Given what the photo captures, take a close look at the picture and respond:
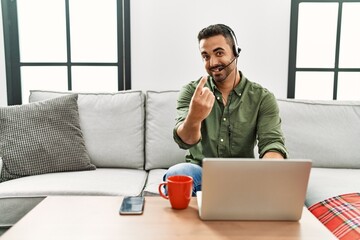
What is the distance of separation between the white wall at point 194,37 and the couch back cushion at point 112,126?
367 millimetres

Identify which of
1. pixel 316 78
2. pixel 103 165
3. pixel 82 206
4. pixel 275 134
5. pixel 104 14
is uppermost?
pixel 104 14

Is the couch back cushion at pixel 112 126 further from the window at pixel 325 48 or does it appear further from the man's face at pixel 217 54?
the window at pixel 325 48

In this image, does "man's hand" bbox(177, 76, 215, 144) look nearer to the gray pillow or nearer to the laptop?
the laptop

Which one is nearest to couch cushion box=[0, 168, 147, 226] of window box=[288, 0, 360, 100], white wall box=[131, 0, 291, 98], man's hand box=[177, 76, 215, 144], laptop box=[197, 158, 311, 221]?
man's hand box=[177, 76, 215, 144]

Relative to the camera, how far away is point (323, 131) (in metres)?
1.93

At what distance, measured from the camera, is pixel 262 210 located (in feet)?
2.86

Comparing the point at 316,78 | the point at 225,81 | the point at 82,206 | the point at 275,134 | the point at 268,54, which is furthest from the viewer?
the point at 316,78

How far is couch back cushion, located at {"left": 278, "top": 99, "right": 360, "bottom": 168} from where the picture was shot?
1899mm

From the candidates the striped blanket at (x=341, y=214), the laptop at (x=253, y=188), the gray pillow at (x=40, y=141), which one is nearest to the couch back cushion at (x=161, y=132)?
the gray pillow at (x=40, y=141)

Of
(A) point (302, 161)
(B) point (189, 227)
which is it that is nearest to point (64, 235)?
(B) point (189, 227)

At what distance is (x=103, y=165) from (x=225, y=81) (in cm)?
88

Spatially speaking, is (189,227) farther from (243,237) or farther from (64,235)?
(64,235)

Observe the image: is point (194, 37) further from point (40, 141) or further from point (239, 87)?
point (40, 141)

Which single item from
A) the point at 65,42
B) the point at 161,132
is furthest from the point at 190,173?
the point at 65,42
